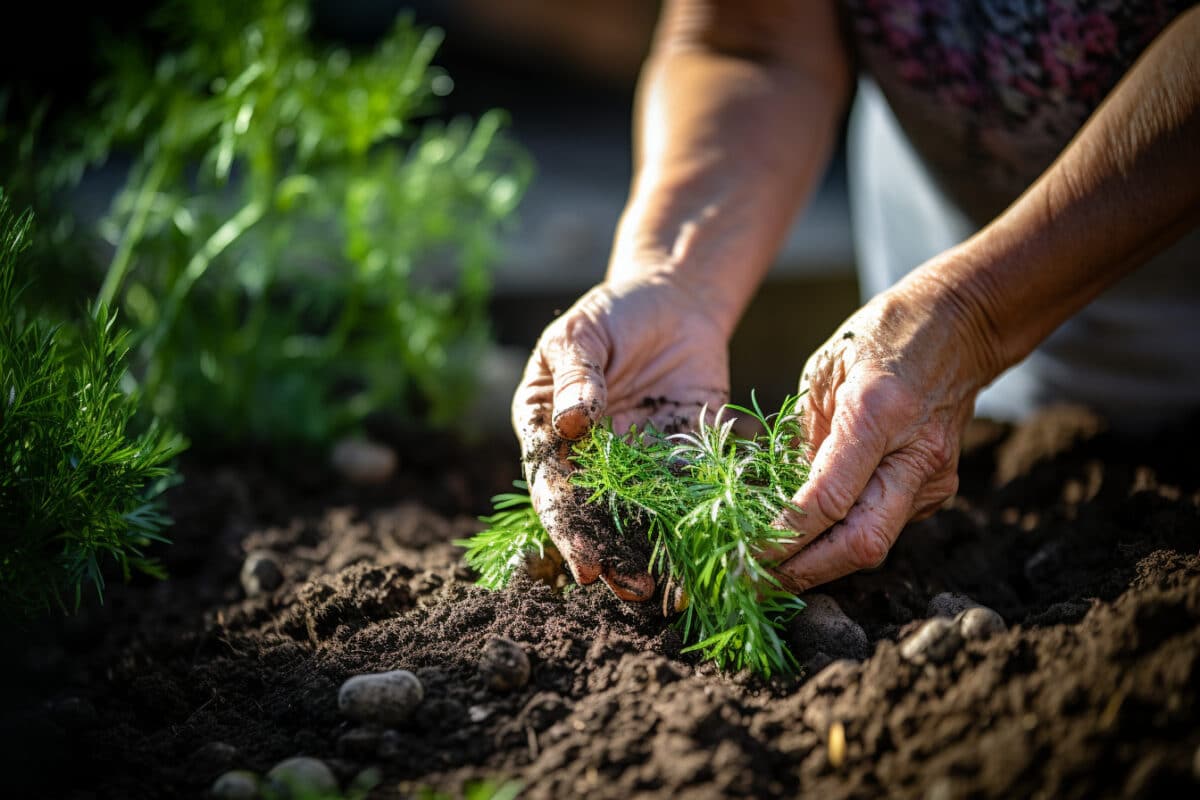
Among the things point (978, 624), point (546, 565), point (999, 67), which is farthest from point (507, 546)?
point (999, 67)

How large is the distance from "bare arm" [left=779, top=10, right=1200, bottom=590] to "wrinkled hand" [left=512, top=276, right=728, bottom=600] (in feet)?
0.98

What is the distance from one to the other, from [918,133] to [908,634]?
1542 millimetres

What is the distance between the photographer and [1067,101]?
2.15 meters

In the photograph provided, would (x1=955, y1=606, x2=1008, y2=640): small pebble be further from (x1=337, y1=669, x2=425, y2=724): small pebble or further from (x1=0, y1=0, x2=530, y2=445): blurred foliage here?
(x1=0, y1=0, x2=530, y2=445): blurred foliage

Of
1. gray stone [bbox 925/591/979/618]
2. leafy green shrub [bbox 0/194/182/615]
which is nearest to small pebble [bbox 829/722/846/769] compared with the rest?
gray stone [bbox 925/591/979/618]

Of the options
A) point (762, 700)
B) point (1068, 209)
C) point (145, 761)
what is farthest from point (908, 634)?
point (145, 761)

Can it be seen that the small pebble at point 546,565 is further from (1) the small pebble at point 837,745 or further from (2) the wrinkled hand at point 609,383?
(1) the small pebble at point 837,745

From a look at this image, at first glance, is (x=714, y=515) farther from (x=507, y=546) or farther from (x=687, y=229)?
(x=687, y=229)

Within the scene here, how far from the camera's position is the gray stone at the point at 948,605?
64.8 inches

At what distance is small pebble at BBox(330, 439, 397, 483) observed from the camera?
2.83m

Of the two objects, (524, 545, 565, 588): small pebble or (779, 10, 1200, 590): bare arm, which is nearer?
(779, 10, 1200, 590): bare arm

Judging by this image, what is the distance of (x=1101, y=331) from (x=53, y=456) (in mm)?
2708

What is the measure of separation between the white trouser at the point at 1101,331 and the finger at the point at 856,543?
4.35 feet

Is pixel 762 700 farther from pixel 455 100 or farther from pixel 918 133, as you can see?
pixel 455 100
